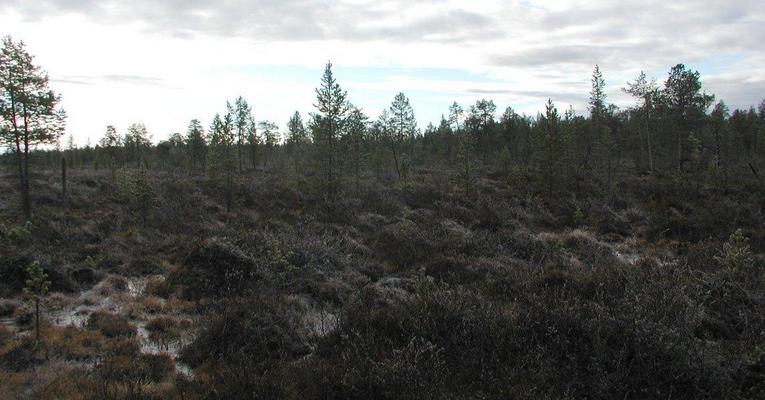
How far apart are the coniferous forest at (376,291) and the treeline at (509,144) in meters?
1.22

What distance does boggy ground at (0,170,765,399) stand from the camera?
5137 millimetres

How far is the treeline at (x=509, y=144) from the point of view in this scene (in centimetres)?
2677

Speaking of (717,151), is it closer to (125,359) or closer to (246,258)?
(246,258)

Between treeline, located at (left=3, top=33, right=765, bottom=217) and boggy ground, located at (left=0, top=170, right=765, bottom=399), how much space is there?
10243mm

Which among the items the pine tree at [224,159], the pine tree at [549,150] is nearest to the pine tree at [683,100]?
the pine tree at [549,150]

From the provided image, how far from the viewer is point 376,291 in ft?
29.3

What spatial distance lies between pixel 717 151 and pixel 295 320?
40.1m

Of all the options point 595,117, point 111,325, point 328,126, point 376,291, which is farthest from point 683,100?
point 111,325

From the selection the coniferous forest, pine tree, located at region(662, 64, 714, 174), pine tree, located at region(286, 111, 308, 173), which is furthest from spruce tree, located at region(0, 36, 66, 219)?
pine tree, located at region(662, 64, 714, 174)

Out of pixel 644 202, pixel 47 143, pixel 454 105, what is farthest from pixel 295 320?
pixel 454 105

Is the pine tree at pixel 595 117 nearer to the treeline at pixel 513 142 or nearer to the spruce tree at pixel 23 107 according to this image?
the treeline at pixel 513 142

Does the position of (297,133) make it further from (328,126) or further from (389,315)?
(389,315)

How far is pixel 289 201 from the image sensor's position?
25984 mm

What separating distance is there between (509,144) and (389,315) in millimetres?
49683
